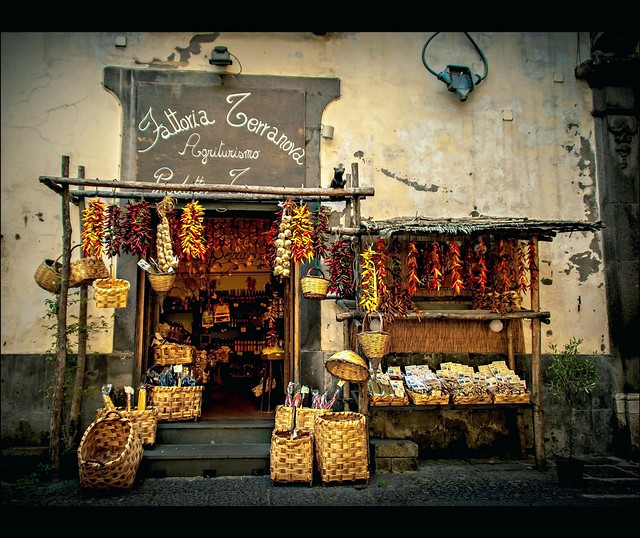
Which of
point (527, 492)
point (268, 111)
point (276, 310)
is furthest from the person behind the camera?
point (276, 310)

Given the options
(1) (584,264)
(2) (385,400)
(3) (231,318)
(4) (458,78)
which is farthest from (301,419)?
(4) (458,78)

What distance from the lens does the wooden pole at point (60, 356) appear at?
6.01 meters

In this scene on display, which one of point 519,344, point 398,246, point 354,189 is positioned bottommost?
point 519,344

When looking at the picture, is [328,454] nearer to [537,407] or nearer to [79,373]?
[537,407]

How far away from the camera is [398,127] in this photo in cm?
805

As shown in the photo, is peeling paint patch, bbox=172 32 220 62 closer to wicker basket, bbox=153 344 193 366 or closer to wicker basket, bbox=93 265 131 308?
wicker basket, bbox=93 265 131 308

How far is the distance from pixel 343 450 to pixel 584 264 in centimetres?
518

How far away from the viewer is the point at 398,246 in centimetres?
739

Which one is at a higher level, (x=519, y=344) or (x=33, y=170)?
(x=33, y=170)

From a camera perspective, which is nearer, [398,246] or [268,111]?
[398,246]

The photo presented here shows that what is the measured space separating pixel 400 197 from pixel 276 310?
3.88m
